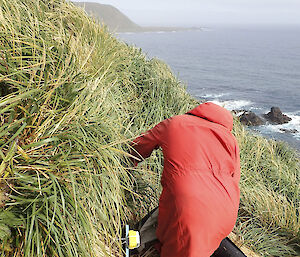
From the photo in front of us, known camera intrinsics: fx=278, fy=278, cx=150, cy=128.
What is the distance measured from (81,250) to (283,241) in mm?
3636

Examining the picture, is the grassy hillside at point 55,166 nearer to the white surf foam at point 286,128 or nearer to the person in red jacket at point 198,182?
the person in red jacket at point 198,182

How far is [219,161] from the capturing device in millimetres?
2318

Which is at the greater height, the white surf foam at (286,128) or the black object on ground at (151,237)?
the black object on ground at (151,237)

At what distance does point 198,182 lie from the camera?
7.11 ft

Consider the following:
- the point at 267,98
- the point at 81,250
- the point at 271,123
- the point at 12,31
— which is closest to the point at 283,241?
the point at 81,250

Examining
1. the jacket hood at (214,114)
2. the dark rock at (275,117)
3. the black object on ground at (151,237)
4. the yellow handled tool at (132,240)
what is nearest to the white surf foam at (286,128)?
the dark rock at (275,117)

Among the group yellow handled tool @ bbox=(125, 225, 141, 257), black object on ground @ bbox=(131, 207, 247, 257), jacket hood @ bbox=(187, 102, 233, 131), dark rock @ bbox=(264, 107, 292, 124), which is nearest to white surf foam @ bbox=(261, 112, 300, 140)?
dark rock @ bbox=(264, 107, 292, 124)

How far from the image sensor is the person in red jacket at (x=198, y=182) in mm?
2139

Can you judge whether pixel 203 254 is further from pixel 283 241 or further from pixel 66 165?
pixel 283 241

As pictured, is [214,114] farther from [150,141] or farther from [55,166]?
[55,166]

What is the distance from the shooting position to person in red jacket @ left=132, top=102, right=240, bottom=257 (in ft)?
7.02

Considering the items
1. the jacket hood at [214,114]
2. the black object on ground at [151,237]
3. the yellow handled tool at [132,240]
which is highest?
the jacket hood at [214,114]

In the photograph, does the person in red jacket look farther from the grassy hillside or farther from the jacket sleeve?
the grassy hillside

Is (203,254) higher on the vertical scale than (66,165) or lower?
lower
